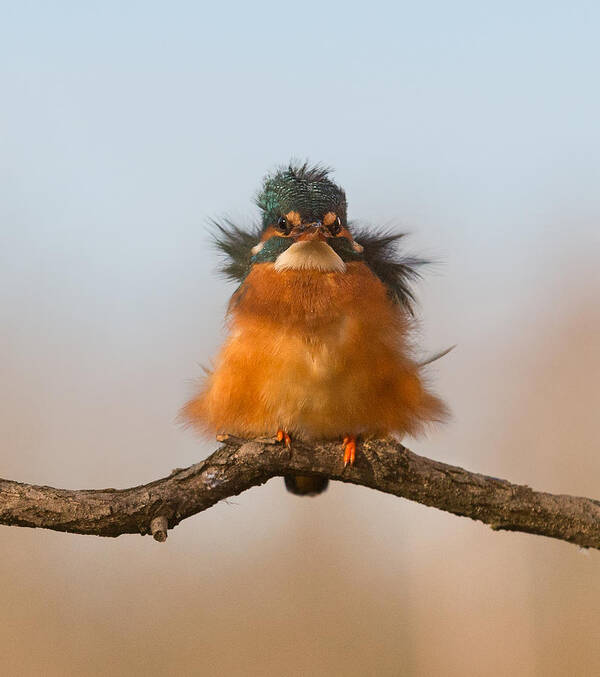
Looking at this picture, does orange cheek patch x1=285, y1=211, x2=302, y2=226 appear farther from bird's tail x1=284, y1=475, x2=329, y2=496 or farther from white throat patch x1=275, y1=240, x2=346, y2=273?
bird's tail x1=284, y1=475, x2=329, y2=496

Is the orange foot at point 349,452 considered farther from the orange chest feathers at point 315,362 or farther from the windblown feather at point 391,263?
the windblown feather at point 391,263

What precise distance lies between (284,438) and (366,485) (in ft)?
1.08

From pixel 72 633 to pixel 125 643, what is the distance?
0.37m

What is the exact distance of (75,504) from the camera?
234 centimetres

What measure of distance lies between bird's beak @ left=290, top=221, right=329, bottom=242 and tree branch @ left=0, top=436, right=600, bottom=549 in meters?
0.78

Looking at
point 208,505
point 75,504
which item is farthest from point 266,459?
point 75,504

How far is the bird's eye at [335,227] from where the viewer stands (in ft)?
9.86

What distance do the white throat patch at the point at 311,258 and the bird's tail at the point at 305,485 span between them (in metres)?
0.94

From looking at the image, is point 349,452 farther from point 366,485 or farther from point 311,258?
point 311,258

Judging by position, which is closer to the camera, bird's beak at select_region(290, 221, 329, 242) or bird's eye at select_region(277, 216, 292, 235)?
bird's beak at select_region(290, 221, 329, 242)

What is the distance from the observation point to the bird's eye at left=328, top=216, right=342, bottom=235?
3.01 m

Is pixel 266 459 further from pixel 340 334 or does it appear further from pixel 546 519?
pixel 546 519

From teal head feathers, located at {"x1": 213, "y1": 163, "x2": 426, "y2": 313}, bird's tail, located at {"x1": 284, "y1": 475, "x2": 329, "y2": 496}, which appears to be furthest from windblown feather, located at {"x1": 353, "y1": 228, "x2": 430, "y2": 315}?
bird's tail, located at {"x1": 284, "y1": 475, "x2": 329, "y2": 496}

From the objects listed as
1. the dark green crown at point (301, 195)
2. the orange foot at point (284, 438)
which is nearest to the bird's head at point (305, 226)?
the dark green crown at point (301, 195)
